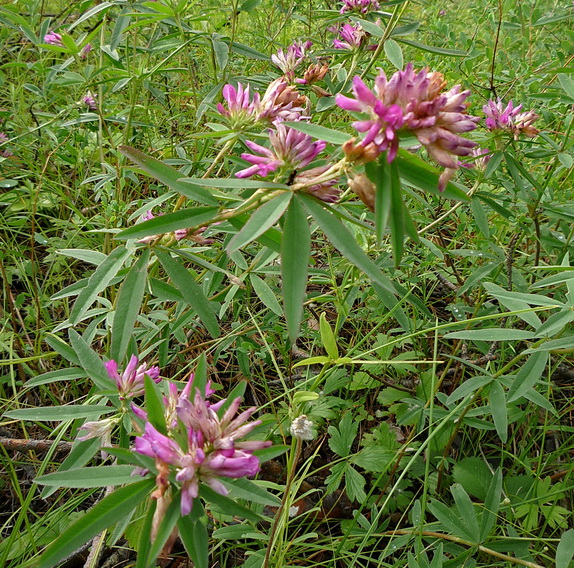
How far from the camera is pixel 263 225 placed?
0.88 metres

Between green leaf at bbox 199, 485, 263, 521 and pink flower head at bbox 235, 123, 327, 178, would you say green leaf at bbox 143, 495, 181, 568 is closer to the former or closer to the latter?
green leaf at bbox 199, 485, 263, 521

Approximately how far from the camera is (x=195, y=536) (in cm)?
86

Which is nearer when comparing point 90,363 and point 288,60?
point 90,363

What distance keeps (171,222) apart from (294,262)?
0.98 feet

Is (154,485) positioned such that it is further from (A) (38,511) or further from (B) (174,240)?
(A) (38,511)

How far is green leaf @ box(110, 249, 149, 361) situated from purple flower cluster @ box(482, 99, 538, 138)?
4.39 ft

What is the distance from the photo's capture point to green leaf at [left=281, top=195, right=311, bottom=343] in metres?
0.83

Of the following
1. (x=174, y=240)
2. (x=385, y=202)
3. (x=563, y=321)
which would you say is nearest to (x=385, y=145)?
(x=385, y=202)

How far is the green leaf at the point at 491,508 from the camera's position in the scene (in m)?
1.39

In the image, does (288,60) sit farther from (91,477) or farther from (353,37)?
(91,477)

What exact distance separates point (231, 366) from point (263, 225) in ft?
5.23

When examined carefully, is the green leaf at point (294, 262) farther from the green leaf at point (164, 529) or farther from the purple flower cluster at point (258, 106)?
the purple flower cluster at point (258, 106)

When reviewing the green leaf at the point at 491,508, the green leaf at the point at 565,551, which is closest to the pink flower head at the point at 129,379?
the green leaf at the point at 491,508

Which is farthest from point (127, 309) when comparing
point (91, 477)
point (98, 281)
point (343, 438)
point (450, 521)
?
point (450, 521)
